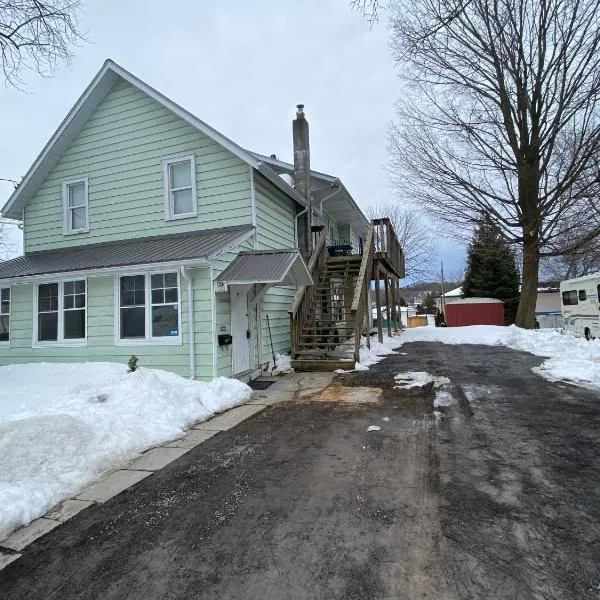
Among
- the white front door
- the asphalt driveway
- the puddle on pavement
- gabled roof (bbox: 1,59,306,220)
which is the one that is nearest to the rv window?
gabled roof (bbox: 1,59,306,220)

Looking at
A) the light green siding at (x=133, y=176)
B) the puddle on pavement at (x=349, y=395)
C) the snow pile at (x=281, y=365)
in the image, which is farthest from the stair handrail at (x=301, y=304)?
the puddle on pavement at (x=349, y=395)

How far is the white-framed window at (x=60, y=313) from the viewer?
971 centimetres

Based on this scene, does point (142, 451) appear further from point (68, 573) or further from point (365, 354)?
point (365, 354)

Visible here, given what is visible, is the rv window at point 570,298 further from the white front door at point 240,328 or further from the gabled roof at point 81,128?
the white front door at point 240,328

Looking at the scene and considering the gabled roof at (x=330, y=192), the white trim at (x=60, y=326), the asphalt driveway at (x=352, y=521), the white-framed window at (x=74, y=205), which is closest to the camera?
the asphalt driveway at (x=352, y=521)

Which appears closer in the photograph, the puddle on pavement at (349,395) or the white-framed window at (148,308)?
the puddle on pavement at (349,395)

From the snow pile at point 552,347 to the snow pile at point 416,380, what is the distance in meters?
2.16

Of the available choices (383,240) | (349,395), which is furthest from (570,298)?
(349,395)

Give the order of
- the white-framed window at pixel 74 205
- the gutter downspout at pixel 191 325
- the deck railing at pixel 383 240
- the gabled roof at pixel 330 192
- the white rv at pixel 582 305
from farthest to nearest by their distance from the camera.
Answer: the white rv at pixel 582 305
the deck railing at pixel 383 240
the gabled roof at pixel 330 192
the white-framed window at pixel 74 205
the gutter downspout at pixel 191 325

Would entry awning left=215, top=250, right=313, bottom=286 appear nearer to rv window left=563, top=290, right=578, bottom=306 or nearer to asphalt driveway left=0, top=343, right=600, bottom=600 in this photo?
asphalt driveway left=0, top=343, right=600, bottom=600

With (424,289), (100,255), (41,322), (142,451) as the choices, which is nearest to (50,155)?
(100,255)

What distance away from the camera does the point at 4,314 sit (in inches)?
426

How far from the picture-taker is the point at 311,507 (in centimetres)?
348

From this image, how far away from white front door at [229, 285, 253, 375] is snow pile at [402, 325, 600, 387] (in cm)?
631
